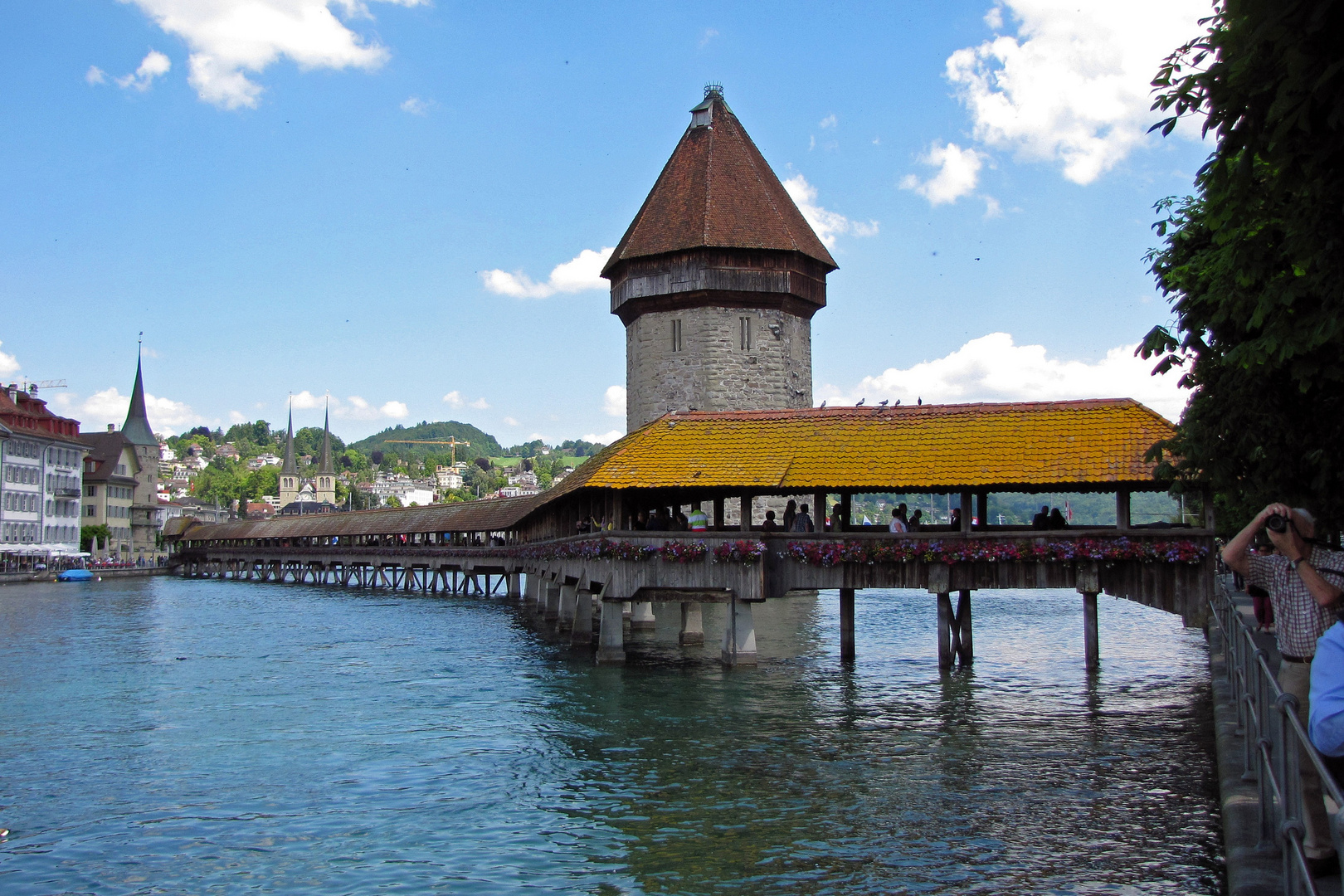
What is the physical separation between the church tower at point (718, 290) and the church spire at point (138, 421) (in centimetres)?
8086

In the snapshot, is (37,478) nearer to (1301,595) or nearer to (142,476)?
(142,476)

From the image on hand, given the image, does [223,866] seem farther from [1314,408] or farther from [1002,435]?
[1002,435]

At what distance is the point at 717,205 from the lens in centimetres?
4116

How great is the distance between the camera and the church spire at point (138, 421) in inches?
4318

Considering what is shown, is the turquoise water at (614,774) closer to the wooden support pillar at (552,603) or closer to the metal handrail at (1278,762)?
the metal handrail at (1278,762)

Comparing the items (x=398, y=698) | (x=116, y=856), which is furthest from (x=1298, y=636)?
(x=398, y=698)

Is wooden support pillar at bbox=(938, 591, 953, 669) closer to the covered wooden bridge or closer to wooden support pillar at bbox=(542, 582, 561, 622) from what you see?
the covered wooden bridge

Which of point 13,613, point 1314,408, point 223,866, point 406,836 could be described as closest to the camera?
point 223,866

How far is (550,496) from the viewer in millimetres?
25141

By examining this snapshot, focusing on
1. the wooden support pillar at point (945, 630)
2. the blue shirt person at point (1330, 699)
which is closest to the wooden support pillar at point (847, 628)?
the wooden support pillar at point (945, 630)

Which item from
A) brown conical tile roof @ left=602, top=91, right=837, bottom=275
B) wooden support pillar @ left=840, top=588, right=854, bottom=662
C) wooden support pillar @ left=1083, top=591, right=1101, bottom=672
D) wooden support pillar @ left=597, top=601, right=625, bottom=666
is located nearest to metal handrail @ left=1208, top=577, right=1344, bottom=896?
wooden support pillar @ left=1083, top=591, right=1101, bottom=672

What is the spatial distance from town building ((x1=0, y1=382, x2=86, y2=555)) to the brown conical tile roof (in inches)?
1716

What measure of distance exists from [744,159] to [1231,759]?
120 feet

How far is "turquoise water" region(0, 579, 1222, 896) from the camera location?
9188 millimetres
